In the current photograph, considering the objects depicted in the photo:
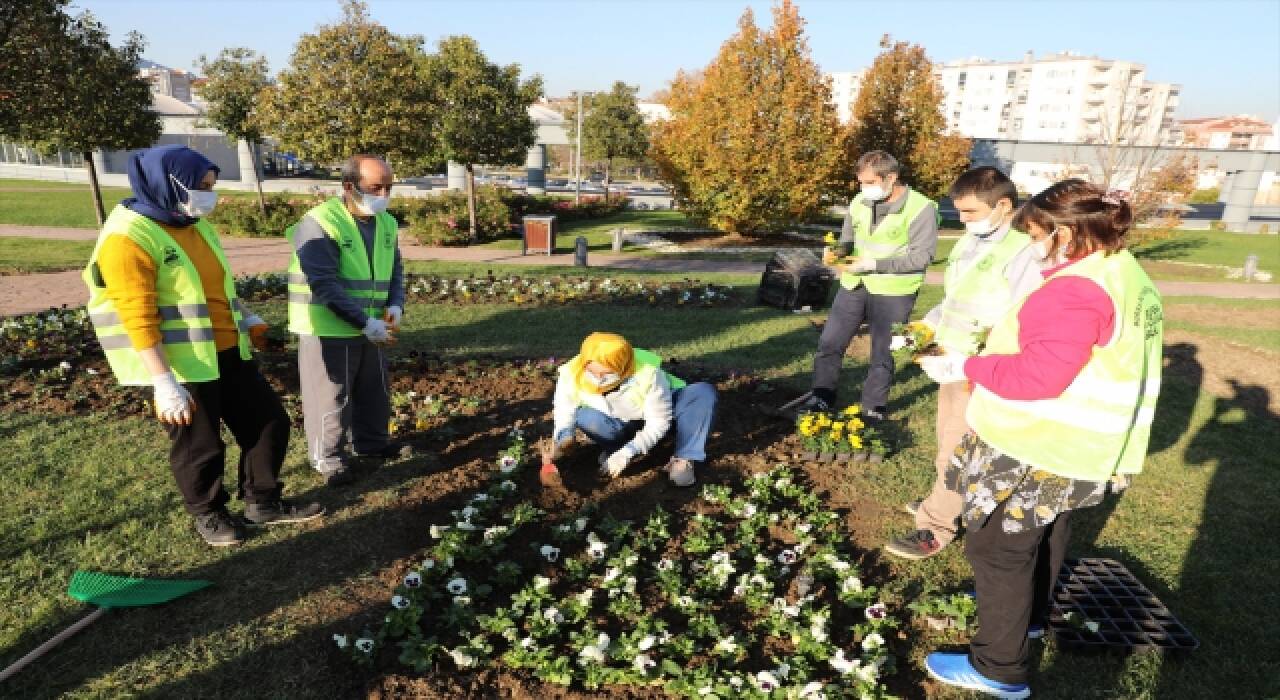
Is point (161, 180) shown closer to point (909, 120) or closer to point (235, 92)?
point (235, 92)

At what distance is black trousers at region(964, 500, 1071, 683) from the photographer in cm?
257

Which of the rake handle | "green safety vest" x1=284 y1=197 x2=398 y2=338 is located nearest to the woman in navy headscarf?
"green safety vest" x1=284 y1=197 x2=398 y2=338

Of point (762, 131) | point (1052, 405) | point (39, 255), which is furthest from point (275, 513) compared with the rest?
point (762, 131)

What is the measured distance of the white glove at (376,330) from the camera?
4059mm

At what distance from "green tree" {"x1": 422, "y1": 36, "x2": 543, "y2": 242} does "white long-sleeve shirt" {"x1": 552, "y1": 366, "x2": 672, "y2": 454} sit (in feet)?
48.8

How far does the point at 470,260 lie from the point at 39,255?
8.02m

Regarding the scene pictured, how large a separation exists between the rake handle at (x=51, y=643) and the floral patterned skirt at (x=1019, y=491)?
147 inches

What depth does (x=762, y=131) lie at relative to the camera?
18.5m

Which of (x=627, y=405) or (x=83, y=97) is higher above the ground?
(x=83, y=97)

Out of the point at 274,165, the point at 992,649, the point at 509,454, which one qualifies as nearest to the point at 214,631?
the point at 509,454

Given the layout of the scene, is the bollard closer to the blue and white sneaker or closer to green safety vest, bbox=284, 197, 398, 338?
the blue and white sneaker

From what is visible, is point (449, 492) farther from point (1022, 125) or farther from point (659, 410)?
point (1022, 125)

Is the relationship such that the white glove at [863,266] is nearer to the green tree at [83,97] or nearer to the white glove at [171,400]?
the white glove at [171,400]

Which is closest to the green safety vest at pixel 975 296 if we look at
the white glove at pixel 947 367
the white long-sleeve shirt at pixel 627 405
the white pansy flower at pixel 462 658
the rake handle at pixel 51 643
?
the white glove at pixel 947 367
